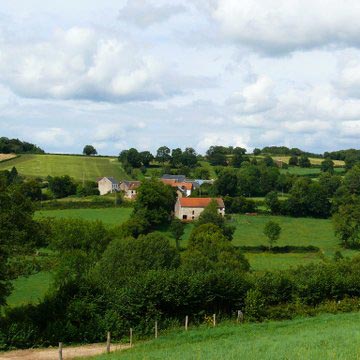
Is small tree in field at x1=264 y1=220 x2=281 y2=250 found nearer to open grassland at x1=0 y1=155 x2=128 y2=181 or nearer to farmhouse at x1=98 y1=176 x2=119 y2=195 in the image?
farmhouse at x1=98 y1=176 x2=119 y2=195

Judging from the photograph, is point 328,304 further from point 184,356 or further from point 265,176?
point 265,176

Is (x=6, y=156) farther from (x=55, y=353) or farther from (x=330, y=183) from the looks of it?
(x=55, y=353)

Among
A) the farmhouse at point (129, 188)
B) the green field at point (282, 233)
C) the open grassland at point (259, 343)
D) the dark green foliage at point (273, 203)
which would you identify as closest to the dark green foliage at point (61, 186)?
the farmhouse at point (129, 188)

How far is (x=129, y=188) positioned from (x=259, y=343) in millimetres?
104352

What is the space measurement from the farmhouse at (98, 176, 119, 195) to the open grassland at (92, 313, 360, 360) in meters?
97.5

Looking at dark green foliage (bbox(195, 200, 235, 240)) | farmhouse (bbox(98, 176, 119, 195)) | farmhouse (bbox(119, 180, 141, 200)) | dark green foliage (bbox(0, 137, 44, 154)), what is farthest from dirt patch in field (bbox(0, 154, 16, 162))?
dark green foliage (bbox(195, 200, 235, 240))

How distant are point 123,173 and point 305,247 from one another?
75407 mm

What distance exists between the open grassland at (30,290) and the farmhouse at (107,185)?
6428 centimetres

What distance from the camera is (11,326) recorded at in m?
27.5

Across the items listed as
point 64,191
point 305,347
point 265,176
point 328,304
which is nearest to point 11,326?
point 305,347

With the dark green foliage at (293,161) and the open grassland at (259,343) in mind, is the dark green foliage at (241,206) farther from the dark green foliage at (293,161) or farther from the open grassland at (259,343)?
the dark green foliage at (293,161)

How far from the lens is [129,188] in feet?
411

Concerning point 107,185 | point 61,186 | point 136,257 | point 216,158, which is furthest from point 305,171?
point 136,257

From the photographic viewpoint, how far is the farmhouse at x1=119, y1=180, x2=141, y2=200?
12219 cm
